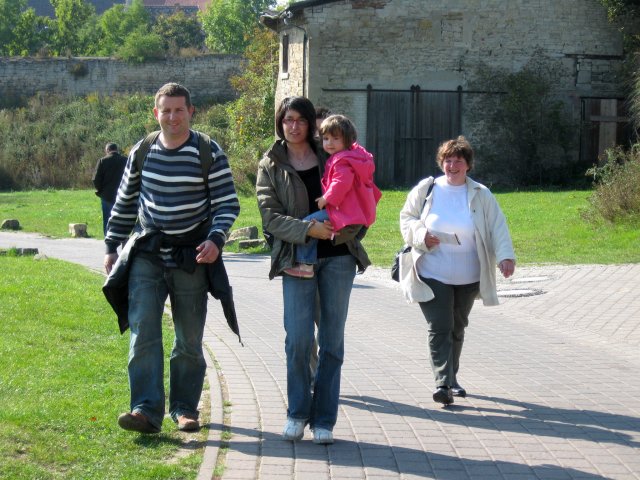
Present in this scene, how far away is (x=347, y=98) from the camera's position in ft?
104

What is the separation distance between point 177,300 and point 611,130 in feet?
94.3

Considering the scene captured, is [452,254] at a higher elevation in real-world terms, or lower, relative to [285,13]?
lower

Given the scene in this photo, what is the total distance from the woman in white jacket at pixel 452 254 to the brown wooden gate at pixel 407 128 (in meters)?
24.3

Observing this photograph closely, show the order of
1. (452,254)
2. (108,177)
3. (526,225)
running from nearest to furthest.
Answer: (452,254), (108,177), (526,225)

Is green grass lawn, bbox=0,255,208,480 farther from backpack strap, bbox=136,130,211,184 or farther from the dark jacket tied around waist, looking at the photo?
backpack strap, bbox=136,130,211,184

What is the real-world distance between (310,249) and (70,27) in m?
63.8

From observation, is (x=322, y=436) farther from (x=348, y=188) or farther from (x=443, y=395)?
(x=348, y=188)

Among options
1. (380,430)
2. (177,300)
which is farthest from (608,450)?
(177,300)

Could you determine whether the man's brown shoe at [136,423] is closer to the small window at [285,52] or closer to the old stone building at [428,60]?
the old stone building at [428,60]

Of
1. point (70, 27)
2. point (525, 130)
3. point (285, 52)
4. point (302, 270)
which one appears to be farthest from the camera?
point (70, 27)

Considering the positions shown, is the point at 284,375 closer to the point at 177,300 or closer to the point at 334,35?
the point at 177,300

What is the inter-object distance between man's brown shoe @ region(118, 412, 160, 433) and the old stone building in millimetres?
26011

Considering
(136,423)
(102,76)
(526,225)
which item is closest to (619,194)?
(526,225)

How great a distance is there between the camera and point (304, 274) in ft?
20.3
